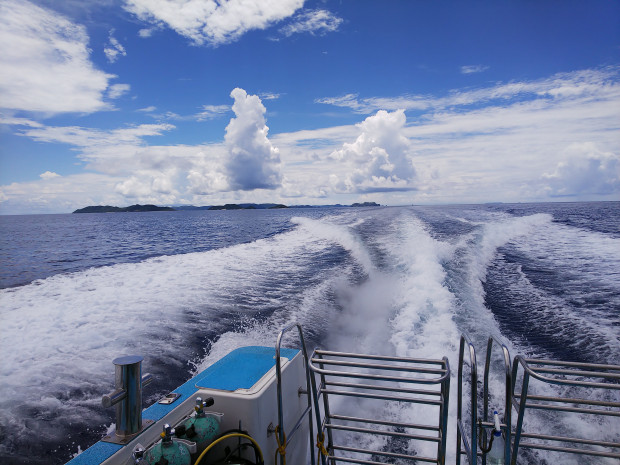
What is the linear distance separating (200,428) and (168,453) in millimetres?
275

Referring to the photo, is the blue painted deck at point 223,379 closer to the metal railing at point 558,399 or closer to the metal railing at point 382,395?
the metal railing at point 382,395

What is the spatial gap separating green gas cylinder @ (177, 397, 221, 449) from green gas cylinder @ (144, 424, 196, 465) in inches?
6.0

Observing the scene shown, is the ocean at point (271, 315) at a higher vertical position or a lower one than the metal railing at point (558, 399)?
lower

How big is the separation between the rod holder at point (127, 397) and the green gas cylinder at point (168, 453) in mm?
184

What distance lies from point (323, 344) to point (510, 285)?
17.3 ft

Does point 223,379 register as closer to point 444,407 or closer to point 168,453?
point 168,453

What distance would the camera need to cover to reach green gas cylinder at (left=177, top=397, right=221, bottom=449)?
192cm

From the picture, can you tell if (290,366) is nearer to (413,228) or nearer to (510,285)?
(510,285)

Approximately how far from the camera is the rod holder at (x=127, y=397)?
1789mm

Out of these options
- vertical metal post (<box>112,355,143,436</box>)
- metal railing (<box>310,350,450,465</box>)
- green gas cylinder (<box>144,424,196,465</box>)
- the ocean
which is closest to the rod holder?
vertical metal post (<box>112,355,143,436</box>)

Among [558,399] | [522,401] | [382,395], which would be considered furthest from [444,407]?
[558,399]

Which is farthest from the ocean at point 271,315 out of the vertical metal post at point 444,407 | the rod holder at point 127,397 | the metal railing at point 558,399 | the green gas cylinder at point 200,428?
the green gas cylinder at point 200,428

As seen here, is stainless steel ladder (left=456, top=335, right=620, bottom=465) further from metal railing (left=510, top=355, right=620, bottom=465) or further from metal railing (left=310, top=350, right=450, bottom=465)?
metal railing (left=310, top=350, right=450, bottom=465)

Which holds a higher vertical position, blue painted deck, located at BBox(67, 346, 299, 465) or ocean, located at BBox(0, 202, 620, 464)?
blue painted deck, located at BBox(67, 346, 299, 465)
